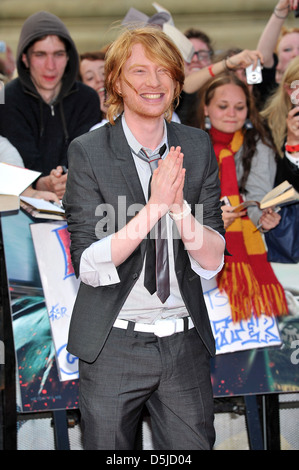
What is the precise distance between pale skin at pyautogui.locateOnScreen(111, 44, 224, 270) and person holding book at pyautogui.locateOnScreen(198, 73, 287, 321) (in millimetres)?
1002

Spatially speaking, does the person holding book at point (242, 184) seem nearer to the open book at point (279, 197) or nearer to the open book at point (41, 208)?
the open book at point (279, 197)

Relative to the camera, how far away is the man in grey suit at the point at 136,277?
1905mm

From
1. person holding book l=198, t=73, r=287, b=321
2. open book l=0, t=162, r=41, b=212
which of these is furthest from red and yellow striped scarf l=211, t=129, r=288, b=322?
open book l=0, t=162, r=41, b=212

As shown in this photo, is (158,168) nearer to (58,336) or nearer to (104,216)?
(104,216)

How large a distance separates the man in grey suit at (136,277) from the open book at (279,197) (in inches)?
31.0

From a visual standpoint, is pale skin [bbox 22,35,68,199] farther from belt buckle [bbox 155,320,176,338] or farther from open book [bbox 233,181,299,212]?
belt buckle [bbox 155,320,176,338]

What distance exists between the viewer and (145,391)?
1937mm

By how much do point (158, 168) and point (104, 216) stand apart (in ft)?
0.77

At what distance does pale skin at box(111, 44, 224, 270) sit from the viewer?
1.78 metres

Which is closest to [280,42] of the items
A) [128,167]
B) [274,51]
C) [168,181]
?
[274,51]

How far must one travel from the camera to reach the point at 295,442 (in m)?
3.04

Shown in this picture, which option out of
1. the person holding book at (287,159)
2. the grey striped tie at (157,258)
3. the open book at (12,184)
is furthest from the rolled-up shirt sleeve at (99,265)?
the person holding book at (287,159)
